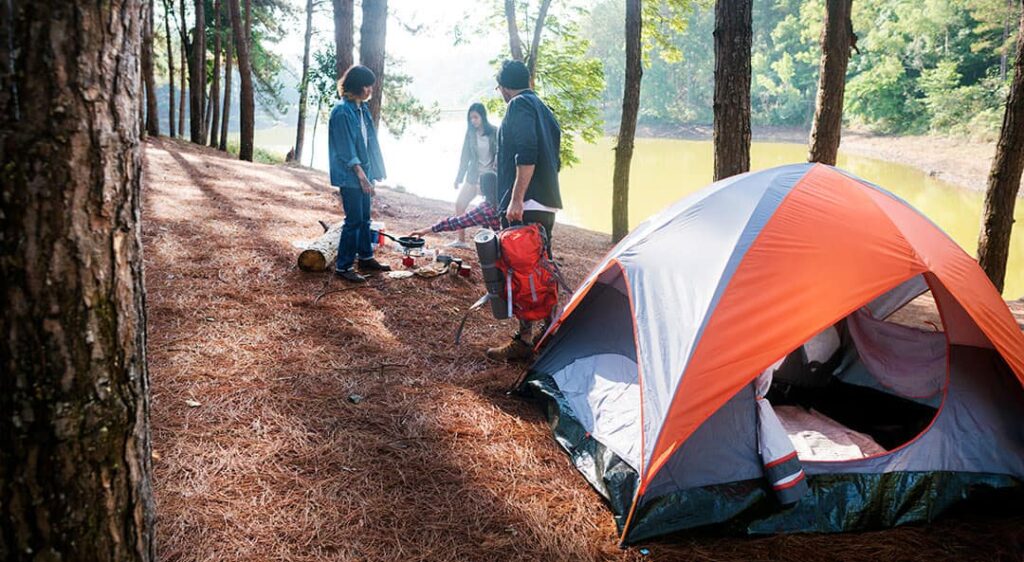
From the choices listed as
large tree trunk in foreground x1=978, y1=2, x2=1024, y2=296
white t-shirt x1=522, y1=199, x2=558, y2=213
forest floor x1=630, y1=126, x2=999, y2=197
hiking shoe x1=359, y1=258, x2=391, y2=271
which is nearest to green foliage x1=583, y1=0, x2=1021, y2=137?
forest floor x1=630, y1=126, x2=999, y2=197

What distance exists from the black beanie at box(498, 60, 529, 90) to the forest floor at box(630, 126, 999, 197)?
1991 cm

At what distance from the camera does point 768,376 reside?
286 centimetres

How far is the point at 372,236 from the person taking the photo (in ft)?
18.7

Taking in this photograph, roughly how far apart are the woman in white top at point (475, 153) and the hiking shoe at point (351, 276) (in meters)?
1.72

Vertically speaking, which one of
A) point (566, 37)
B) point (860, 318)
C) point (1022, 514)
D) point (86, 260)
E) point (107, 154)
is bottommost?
point (1022, 514)

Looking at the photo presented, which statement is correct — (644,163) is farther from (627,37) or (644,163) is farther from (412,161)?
(627,37)

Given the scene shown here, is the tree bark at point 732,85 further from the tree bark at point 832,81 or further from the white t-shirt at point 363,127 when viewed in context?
the white t-shirt at point 363,127

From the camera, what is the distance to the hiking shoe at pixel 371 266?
5.43m

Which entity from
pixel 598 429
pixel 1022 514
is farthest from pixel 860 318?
pixel 598 429

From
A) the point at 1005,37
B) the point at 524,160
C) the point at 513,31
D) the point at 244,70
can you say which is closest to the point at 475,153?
the point at 524,160

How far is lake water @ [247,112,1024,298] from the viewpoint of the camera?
17.0 metres

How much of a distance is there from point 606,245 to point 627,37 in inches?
123

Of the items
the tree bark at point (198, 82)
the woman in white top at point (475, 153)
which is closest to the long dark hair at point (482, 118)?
the woman in white top at point (475, 153)

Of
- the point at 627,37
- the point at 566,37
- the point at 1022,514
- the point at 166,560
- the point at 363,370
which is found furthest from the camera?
the point at 566,37
